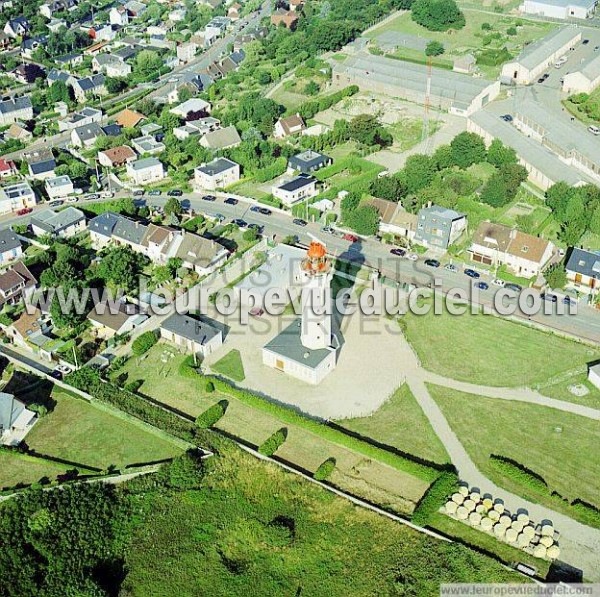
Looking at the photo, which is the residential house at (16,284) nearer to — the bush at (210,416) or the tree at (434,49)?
the bush at (210,416)

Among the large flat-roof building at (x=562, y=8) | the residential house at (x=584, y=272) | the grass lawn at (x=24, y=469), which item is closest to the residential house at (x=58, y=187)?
the grass lawn at (x=24, y=469)

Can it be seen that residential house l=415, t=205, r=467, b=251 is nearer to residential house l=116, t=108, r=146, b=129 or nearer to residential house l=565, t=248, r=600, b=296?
residential house l=565, t=248, r=600, b=296

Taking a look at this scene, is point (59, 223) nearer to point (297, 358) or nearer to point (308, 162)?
point (308, 162)

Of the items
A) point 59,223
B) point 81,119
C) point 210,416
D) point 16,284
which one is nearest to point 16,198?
point 59,223

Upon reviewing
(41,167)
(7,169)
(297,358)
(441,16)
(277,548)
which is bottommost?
(7,169)

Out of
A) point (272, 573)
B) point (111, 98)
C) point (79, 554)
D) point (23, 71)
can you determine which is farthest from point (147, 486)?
point (23, 71)

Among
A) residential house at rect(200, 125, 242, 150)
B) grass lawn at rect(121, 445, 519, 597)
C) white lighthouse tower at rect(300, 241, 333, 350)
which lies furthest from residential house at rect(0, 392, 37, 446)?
residential house at rect(200, 125, 242, 150)

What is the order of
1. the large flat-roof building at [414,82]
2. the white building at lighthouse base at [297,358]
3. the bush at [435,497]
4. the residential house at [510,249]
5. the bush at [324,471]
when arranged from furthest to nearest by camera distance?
the large flat-roof building at [414,82], the residential house at [510,249], the white building at lighthouse base at [297,358], the bush at [324,471], the bush at [435,497]

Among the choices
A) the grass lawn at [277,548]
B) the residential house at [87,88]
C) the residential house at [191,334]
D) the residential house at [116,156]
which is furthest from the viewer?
the residential house at [87,88]
